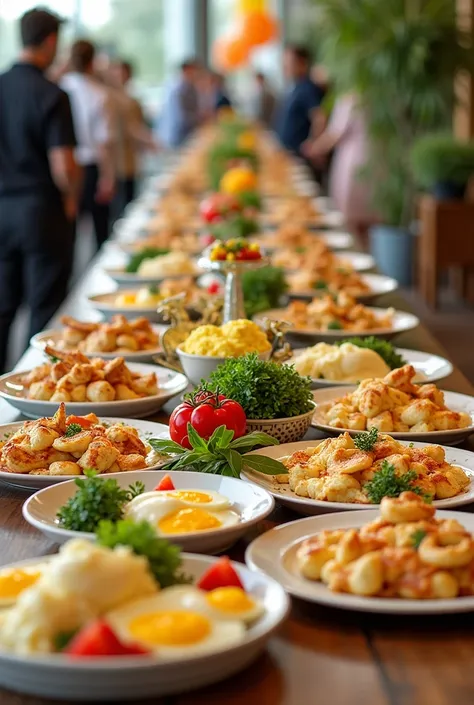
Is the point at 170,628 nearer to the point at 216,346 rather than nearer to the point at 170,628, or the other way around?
the point at 170,628

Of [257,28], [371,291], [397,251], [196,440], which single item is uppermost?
[257,28]

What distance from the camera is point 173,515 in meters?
1.39

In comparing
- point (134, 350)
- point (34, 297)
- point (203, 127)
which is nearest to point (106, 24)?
point (203, 127)

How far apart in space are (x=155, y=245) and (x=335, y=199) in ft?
20.5

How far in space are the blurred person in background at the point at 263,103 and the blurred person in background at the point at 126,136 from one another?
5.17 metres

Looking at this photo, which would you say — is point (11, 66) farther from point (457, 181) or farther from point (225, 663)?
point (225, 663)

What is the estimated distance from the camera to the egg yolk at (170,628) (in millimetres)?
1008

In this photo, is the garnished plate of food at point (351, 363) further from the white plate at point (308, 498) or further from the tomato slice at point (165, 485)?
the tomato slice at point (165, 485)

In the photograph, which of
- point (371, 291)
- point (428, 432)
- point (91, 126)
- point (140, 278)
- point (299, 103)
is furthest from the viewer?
point (299, 103)

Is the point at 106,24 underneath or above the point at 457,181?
above

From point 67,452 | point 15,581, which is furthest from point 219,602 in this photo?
point 67,452

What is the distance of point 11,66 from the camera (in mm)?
4617

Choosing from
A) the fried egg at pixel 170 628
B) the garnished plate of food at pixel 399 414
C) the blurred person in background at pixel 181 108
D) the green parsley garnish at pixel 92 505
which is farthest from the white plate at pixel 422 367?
the blurred person in background at pixel 181 108

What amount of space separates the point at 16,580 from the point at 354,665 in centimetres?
36
